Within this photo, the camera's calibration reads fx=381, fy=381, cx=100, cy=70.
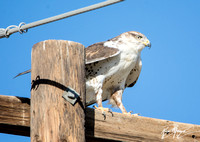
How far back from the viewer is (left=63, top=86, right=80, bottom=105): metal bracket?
114 inches

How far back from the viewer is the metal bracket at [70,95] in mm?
2904

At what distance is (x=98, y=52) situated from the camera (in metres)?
5.05

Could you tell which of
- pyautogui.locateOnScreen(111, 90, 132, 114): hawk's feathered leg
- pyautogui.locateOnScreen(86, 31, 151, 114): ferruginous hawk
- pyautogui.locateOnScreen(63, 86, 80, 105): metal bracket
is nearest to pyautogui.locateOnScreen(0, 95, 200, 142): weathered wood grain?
pyautogui.locateOnScreen(63, 86, 80, 105): metal bracket

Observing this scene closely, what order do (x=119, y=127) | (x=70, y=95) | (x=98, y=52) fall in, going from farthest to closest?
(x=98, y=52), (x=119, y=127), (x=70, y=95)

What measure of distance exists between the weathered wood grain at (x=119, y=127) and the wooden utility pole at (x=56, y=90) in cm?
15

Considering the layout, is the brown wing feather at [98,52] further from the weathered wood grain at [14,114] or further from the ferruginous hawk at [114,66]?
the weathered wood grain at [14,114]

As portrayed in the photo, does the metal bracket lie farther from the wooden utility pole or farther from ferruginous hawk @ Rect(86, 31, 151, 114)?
ferruginous hawk @ Rect(86, 31, 151, 114)

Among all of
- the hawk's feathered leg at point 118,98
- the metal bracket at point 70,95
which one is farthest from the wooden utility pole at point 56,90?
the hawk's feathered leg at point 118,98

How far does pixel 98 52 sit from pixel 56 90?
220 cm

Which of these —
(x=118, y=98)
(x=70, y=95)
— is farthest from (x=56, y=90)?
(x=118, y=98)

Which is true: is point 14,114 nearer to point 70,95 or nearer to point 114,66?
point 70,95

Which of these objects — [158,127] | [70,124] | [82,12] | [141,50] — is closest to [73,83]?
[70,124]

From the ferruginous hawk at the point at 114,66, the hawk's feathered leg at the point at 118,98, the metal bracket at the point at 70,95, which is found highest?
the ferruginous hawk at the point at 114,66

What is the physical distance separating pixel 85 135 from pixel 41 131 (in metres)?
0.44
